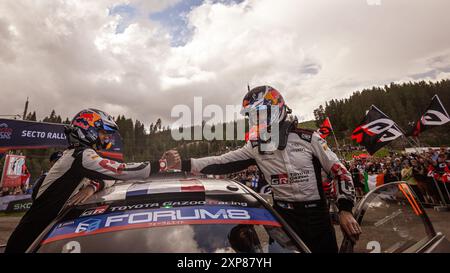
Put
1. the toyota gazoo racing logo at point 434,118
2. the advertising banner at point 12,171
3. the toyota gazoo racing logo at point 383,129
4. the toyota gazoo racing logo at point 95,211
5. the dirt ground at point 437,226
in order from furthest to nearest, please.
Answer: the advertising banner at point 12,171 < the toyota gazoo racing logo at point 383,129 < the toyota gazoo racing logo at point 434,118 < the dirt ground at point 437,226 < the toyota gazoo racing logo at point 95,211

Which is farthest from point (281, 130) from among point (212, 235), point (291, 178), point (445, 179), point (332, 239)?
point (445, 179)

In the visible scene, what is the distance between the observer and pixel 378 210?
6.23 feet

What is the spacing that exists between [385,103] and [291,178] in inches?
3565

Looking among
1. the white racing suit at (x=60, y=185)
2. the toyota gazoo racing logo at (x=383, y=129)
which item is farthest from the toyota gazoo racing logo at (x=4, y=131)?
the toyota gazoo racing logo at (x=383, y=129)

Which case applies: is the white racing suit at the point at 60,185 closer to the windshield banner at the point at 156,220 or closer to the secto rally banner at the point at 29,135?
the windshield banner at the point at 156,220

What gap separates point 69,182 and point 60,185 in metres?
0.07

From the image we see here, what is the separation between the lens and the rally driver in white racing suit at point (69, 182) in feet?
7.32

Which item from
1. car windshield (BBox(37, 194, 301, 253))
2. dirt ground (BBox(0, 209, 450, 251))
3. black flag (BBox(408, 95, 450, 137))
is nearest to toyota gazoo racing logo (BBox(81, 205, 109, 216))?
car windshield (BBox(37, 194, 301, 253))

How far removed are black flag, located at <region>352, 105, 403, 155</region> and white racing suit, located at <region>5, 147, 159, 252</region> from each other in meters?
8.22

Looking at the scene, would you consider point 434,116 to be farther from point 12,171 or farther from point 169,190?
point 12,171

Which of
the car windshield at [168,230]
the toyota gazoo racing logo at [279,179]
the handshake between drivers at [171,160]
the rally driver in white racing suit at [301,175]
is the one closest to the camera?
the car windshield at [168,230]

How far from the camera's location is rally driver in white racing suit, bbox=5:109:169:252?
87.9 inches

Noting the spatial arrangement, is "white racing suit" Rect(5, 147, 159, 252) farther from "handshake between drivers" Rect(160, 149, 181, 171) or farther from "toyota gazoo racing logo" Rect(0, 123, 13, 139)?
"toyota gazoo racing logo" Rect(0, 123, 13, 139)
